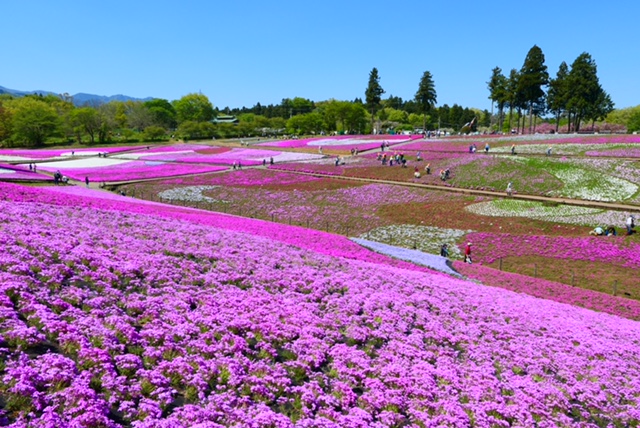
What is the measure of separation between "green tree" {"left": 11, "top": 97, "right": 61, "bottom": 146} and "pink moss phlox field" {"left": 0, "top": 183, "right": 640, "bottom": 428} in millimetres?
124314

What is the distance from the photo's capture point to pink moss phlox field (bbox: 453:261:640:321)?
2042cm

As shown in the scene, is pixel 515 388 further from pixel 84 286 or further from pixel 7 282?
pixel 7 282

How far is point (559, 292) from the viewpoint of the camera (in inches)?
881

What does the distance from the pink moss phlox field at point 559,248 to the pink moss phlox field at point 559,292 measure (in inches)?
230

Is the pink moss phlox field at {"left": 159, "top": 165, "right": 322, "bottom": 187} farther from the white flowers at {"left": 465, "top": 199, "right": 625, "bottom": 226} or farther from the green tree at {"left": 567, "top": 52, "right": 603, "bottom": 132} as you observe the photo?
the green tree at {"left": 567, "top": 52, "right": 603, "bottom": 132}

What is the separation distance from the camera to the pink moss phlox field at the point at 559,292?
67.0 feet

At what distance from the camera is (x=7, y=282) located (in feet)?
29.2

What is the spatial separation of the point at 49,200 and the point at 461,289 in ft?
64.7

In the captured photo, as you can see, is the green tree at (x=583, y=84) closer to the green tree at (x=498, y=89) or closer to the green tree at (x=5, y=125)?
the green tree at (x=498, y=89)

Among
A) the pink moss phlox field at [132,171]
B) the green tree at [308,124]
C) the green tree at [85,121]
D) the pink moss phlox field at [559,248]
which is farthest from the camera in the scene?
the green tree at [308,124]

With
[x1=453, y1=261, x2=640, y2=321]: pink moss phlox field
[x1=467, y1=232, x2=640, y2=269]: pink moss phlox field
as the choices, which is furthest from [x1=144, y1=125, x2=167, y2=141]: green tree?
[x1=453, y1=261, x2=640, y2=321]: pink moss phlox field

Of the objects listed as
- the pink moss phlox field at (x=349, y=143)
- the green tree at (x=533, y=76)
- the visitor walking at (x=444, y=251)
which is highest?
the green tree at (x=533, y=76)

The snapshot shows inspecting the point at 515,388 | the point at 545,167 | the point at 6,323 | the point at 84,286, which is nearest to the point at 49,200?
the point at 84,286

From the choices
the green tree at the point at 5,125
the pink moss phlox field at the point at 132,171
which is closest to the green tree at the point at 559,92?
the pink moss phlox field at the point at 132,171
